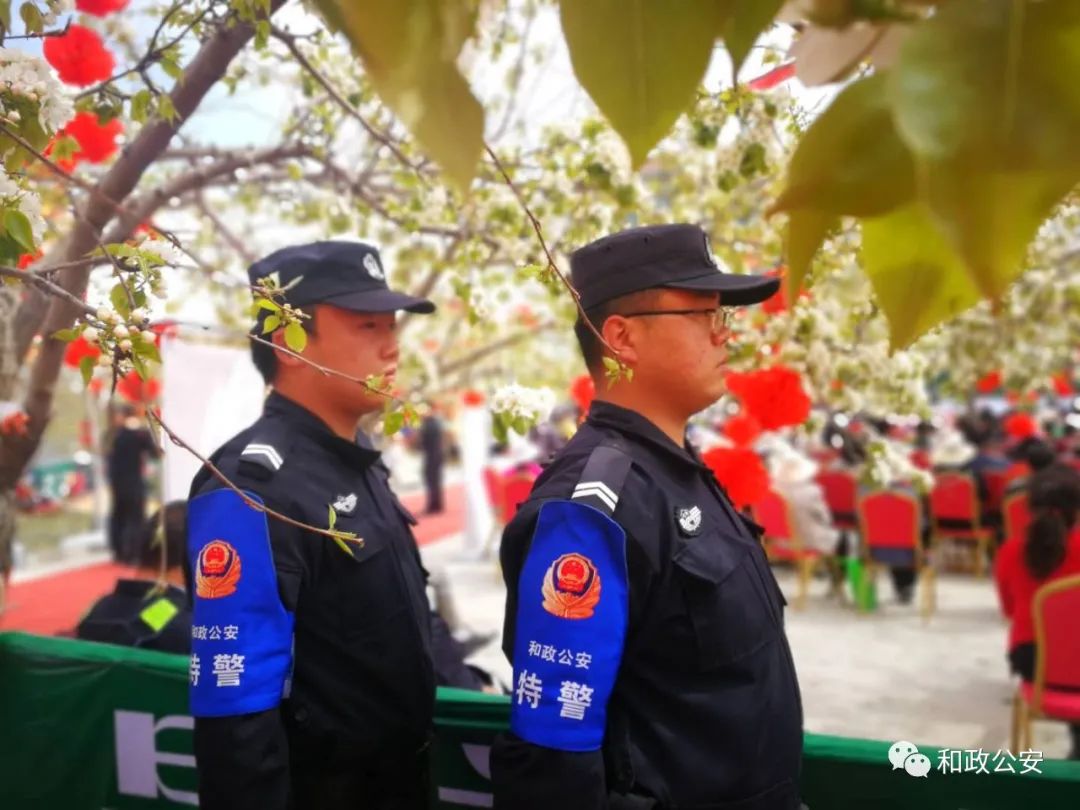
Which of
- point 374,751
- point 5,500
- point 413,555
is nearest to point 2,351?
point 5,500

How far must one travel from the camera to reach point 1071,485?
13.1ft

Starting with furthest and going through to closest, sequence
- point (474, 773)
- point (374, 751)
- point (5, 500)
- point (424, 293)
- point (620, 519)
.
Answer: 1. point (424, 293)
2. point (5, 500)
3. point (474, 773)
4. point (374, 751)
5. point (620, 519)

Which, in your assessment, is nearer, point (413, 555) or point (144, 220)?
point (413, 555)

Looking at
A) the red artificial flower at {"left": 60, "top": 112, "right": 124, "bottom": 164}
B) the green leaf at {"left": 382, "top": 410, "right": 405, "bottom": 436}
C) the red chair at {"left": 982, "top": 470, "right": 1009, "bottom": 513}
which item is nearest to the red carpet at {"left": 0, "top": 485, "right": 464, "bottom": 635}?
the red artificial flower at {"left": 60, "top": 112, "right": 124, "bottom": 164}

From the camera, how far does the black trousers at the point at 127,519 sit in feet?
28.8

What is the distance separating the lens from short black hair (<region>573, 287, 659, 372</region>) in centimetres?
157

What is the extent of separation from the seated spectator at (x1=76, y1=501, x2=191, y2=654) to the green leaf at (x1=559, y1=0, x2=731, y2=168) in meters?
2.19

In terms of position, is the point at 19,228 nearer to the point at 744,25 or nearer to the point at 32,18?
the point at 32,18

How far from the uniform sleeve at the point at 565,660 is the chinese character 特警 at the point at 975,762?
0.68 m

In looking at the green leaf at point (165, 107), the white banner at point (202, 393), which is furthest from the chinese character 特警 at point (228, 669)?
the white banner at point (202, 393)

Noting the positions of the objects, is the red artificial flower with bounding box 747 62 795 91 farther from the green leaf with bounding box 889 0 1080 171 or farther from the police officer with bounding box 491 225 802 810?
the police officer with bounding box 491 225 802 810

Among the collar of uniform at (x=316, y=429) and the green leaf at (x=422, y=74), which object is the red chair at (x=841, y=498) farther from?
the green leaf at (x=422, y=74)

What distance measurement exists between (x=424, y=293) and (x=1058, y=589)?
2791 mm

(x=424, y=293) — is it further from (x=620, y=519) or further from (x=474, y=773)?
(x=620, y=519)
